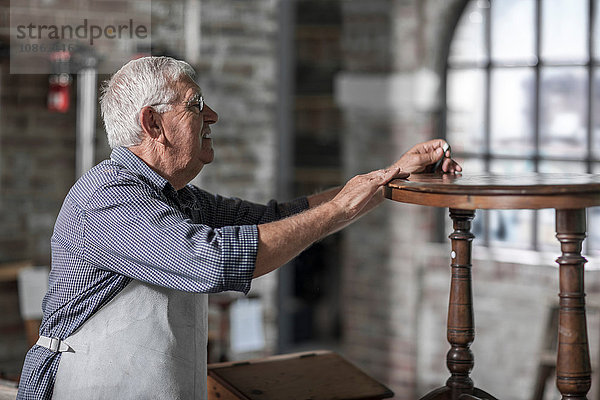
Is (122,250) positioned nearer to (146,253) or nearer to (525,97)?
(146,253)

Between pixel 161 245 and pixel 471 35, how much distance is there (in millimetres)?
3632

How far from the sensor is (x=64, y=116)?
4.22 meters

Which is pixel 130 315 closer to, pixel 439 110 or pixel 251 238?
pixel 251 238

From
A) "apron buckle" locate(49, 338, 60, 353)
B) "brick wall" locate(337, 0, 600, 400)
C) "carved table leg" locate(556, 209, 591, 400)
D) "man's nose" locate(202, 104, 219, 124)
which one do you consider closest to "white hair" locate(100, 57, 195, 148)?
"man's nose" locate(202, 104, 219, 124)

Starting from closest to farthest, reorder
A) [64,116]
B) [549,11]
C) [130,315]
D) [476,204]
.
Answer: [476,204] < [130,315] < [64,116] < [549,11]

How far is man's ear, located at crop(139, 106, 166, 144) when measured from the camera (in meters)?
1.87

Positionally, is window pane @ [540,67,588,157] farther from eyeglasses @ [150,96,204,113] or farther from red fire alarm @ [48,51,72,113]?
eyeglasses @ [150,96,204,113]

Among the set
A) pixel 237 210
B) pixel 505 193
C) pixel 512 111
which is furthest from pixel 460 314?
pixel 512 111

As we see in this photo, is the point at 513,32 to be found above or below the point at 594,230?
above

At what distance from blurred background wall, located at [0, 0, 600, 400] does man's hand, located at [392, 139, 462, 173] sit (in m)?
2.43

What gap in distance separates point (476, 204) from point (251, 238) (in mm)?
473

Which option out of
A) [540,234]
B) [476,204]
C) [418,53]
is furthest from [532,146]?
[476,204]

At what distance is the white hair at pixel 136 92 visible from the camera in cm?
187

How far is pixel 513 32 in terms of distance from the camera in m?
4.68
